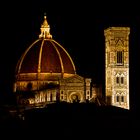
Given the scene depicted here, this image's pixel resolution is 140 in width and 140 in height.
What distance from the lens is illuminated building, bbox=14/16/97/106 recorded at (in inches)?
2731

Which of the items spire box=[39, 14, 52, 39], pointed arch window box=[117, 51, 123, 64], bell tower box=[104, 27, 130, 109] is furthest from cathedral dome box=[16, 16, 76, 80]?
pointed arch window box=[117, 51, 123, 64]

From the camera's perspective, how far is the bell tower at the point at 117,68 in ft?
217

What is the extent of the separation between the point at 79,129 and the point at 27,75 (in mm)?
34551

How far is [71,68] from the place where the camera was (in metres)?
71.8

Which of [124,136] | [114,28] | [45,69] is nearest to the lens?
[124,136]

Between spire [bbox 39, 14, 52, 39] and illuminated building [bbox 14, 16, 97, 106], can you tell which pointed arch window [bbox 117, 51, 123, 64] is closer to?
illuminated building [bbox 14, 16, 97, 106]

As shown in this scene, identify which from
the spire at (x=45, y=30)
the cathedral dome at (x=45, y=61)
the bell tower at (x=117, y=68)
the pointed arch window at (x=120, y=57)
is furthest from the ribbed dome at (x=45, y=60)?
the pointed arch window at (x=120, y=57)

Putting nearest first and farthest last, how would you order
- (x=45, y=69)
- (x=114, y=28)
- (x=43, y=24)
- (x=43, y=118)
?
(x=43, y=118) < (x=114, y=28) < (x=45, y=69) < (x=43, y=24)

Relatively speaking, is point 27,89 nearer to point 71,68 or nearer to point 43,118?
point 71,68

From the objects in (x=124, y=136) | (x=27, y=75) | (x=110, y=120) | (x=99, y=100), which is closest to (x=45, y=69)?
(x=27, y=75)

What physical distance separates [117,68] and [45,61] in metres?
7.70

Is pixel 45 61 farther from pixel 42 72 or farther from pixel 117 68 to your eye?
pixel 117 68

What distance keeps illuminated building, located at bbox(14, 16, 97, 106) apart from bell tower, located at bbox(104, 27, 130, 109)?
2721 mm

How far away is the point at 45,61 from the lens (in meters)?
70.9
